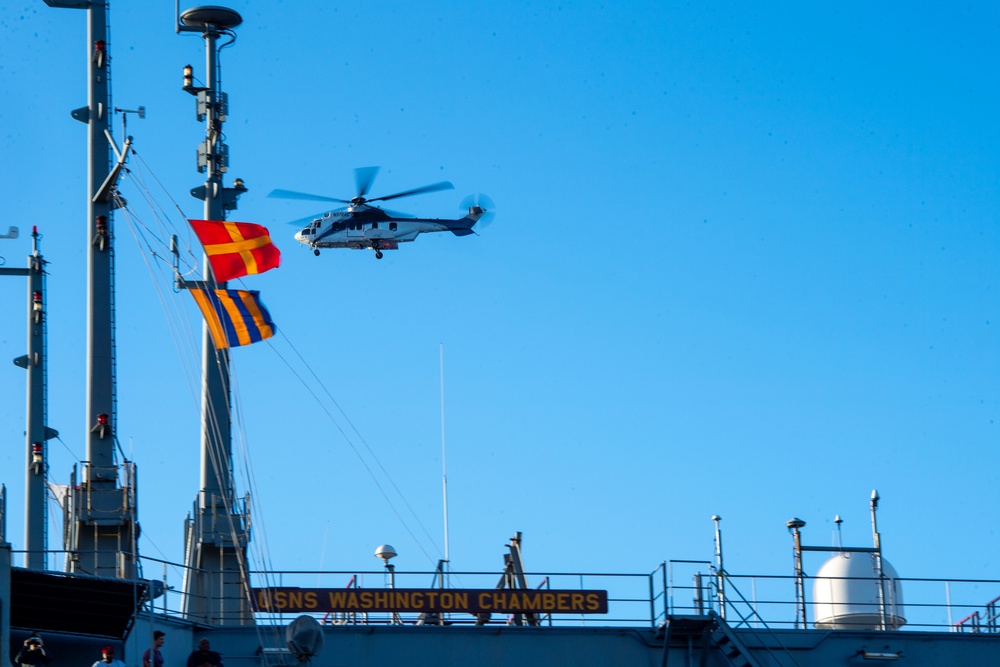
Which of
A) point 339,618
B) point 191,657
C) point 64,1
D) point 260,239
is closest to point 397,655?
point 339,618

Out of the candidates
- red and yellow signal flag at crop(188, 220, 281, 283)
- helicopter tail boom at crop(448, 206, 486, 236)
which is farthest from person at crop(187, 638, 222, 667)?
helicopter tail boom at crop(448, 206, 486, 236)

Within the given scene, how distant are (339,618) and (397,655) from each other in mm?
1675

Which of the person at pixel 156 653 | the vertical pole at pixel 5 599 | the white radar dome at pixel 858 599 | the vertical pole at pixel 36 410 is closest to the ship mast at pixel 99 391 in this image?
the person at pixel 156 653

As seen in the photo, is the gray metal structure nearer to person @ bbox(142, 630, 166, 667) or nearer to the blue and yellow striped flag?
the blue and yellow striped flag

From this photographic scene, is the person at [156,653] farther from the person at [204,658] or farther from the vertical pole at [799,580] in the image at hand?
the vertical pole at [799,580]

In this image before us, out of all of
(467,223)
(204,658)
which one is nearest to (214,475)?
(204,658)

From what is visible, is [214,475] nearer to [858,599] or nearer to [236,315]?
[236,315]

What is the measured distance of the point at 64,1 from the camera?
130ft

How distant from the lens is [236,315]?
3912 centimetres

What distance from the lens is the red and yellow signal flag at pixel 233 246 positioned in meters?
A: 39.6

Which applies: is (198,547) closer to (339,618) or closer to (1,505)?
(339,618)

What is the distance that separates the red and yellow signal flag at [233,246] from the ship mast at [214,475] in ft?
1.24

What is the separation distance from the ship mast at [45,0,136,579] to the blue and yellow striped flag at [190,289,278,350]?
234cm

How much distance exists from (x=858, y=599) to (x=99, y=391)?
17.3 meters
